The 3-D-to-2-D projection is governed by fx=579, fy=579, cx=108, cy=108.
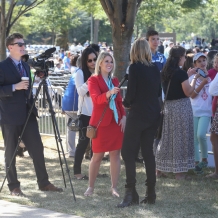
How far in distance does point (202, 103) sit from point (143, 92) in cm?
254

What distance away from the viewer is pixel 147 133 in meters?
6.63

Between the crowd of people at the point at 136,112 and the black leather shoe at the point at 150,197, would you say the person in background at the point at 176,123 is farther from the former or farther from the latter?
the black leather shoe at the point at 150,197

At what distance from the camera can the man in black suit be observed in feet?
23.9

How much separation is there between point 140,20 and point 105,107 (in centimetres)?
3483

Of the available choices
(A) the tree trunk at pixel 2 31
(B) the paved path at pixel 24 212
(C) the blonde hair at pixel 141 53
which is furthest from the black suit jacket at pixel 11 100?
(A) the tree trunk at pixel 2 31

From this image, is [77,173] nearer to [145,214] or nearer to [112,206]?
[112,206]

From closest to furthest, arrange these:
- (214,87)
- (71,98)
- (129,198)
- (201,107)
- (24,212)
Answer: (24,212)
(129,198)
(214,87)
(201,107)
(71,98)

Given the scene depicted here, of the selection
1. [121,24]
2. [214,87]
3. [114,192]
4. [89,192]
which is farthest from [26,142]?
[121,24]

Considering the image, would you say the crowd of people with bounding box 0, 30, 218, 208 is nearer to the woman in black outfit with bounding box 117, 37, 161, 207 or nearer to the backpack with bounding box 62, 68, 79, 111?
the woman in black outfit with bounding box 117, 37, 161, 207

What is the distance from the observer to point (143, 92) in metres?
6.48

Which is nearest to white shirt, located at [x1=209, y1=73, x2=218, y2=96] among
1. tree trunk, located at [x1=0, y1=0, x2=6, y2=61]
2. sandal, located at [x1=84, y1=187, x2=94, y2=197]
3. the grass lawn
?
the grass lawn

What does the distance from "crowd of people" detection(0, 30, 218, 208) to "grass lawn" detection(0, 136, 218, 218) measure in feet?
0.56

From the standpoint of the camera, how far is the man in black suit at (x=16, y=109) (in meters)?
7.27

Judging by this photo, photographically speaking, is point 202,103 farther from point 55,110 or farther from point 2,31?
point 2,31
